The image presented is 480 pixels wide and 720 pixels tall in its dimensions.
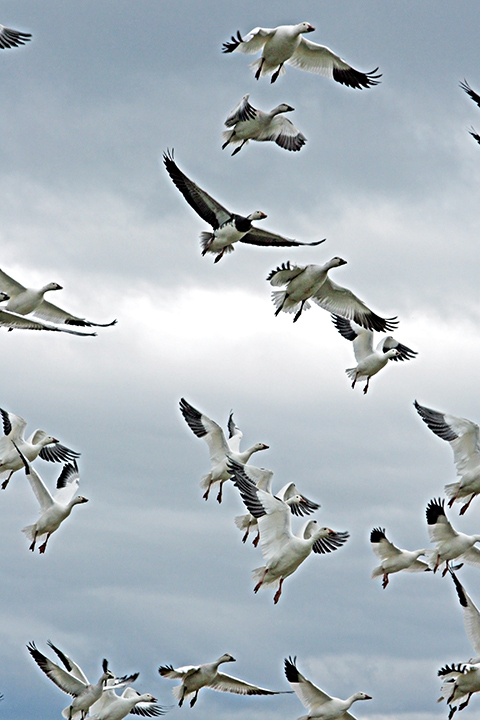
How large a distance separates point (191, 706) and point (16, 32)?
1117 centimetres

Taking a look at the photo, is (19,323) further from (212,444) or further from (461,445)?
(461,445)

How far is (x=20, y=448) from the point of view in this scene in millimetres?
25062

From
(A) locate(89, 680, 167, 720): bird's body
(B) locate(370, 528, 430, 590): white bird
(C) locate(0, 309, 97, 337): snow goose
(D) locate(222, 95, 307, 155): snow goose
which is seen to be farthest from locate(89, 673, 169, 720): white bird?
(D) locate(222, 95, 307, 155): snow goose

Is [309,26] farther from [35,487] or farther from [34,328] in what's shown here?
[35,487]

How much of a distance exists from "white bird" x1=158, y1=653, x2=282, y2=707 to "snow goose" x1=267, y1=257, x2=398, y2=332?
5897 mm

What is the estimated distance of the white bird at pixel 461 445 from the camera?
22.7 m

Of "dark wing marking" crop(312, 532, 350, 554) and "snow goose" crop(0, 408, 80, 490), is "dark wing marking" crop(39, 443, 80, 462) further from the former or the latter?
"dark wing marking" crop(312, 532, 350, 554)

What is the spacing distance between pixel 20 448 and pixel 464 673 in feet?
29.4

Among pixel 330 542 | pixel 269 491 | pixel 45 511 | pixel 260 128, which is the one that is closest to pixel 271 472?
pixel 269 491

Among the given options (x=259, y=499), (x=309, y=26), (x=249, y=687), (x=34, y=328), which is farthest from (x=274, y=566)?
(x=309, y=26)

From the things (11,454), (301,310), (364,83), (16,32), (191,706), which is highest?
(364,83)

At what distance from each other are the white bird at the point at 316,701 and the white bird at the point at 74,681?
9.09 feet

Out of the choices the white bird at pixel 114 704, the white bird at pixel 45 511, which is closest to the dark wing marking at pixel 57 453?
the white bird at pixel 45 511

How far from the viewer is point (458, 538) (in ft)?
74.2
